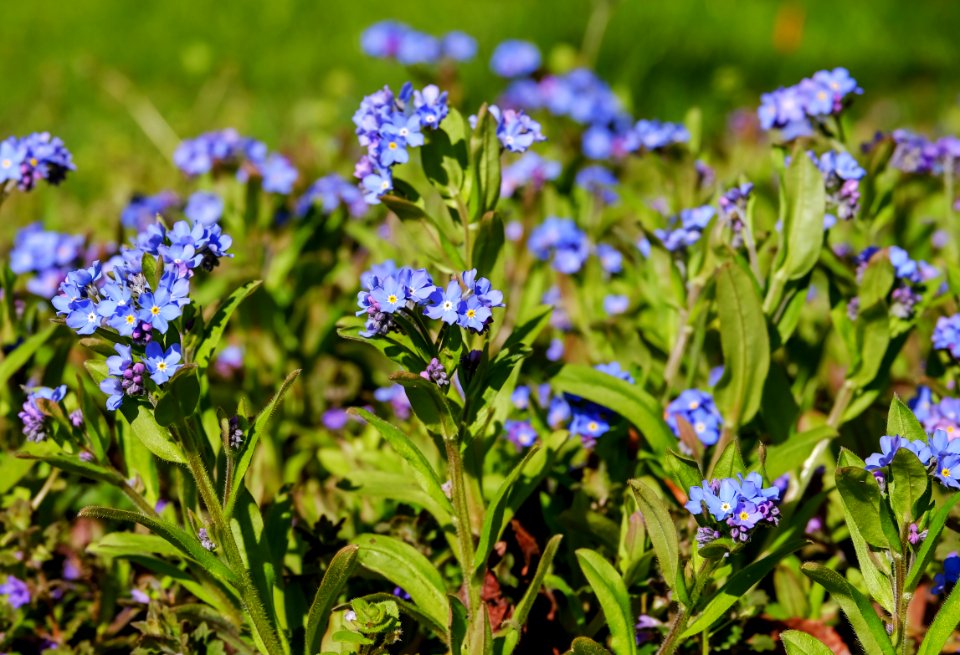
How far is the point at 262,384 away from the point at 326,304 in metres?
0.43

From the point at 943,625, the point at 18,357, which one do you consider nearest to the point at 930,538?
the point at 943,625

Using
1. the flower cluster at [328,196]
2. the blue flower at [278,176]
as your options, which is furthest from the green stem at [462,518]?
the flower cluster at [328,196]

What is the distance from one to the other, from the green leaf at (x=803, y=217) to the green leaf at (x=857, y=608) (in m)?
0.97

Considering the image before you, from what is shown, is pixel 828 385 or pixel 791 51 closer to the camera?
pixel 828 385

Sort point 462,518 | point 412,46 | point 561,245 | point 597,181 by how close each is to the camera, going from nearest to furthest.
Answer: point 462,518 → point 561,245 → point 597,181 → point 412,46

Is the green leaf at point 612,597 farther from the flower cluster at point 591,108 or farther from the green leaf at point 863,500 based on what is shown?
the flower cluster at point 591,108

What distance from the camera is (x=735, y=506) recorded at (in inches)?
81.6

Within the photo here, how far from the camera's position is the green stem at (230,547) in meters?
2.23

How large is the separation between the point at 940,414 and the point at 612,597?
4.09 feet

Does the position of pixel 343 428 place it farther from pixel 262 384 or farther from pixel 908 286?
pixel 908 286

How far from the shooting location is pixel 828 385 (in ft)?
12.0

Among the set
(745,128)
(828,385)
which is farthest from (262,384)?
(745,128)

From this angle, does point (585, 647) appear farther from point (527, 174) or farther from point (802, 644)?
point (527, 174)

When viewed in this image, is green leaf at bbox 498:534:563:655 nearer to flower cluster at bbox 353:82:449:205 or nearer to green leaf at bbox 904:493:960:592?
green leaf at bbox 904:493:960:592
